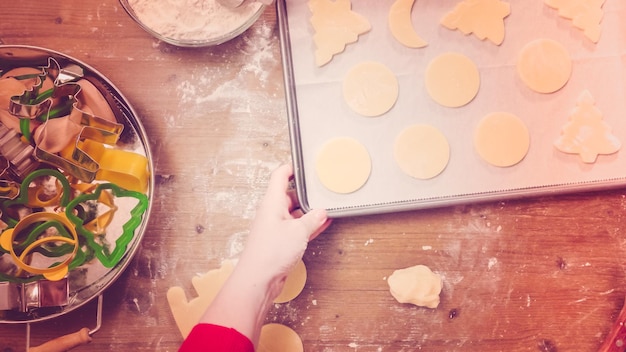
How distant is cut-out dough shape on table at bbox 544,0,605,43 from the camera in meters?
0.91

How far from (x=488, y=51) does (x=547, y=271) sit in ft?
1.39

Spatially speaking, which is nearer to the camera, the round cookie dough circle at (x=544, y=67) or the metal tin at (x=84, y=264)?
the metal tin at (x=84, y=264)

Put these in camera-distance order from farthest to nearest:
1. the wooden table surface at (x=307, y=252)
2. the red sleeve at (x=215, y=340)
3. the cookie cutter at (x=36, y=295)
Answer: the wooden table surface at (x=307, y=252) < the cookie cutter at (x=36, y=295) < the red sleeve at (x=215, y=340)

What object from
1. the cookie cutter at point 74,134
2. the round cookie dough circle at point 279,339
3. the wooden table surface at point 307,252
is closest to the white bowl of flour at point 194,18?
the wooden table surface at point 307,252

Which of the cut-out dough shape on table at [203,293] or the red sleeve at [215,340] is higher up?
the red sleeve at [215,340]

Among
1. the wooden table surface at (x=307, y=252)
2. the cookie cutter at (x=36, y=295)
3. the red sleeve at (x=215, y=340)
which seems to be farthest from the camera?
the wooden table surface at (x=307, y=252)

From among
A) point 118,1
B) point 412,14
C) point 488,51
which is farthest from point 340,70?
point 118,1

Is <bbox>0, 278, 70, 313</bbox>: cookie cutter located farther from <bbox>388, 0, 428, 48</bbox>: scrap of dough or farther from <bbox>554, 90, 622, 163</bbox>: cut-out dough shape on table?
<bbox>554, 90, 622, 163</bbox>: cut-out dough shape on table

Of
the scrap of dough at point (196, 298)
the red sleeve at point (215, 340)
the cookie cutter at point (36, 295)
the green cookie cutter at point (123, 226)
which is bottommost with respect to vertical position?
the scrap of dough at point (196, 298)

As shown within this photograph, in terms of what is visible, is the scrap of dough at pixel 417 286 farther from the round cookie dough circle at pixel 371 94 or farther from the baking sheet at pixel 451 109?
the round cookie dough circle at pixel 371 94

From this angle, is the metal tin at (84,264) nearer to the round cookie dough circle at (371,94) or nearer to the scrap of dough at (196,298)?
the scrap of dough at (196,298)

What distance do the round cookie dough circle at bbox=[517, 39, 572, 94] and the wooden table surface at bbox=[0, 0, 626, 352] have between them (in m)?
0.21

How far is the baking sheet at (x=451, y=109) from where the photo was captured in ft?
2.89

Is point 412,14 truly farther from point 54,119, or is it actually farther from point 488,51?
point 54,119
